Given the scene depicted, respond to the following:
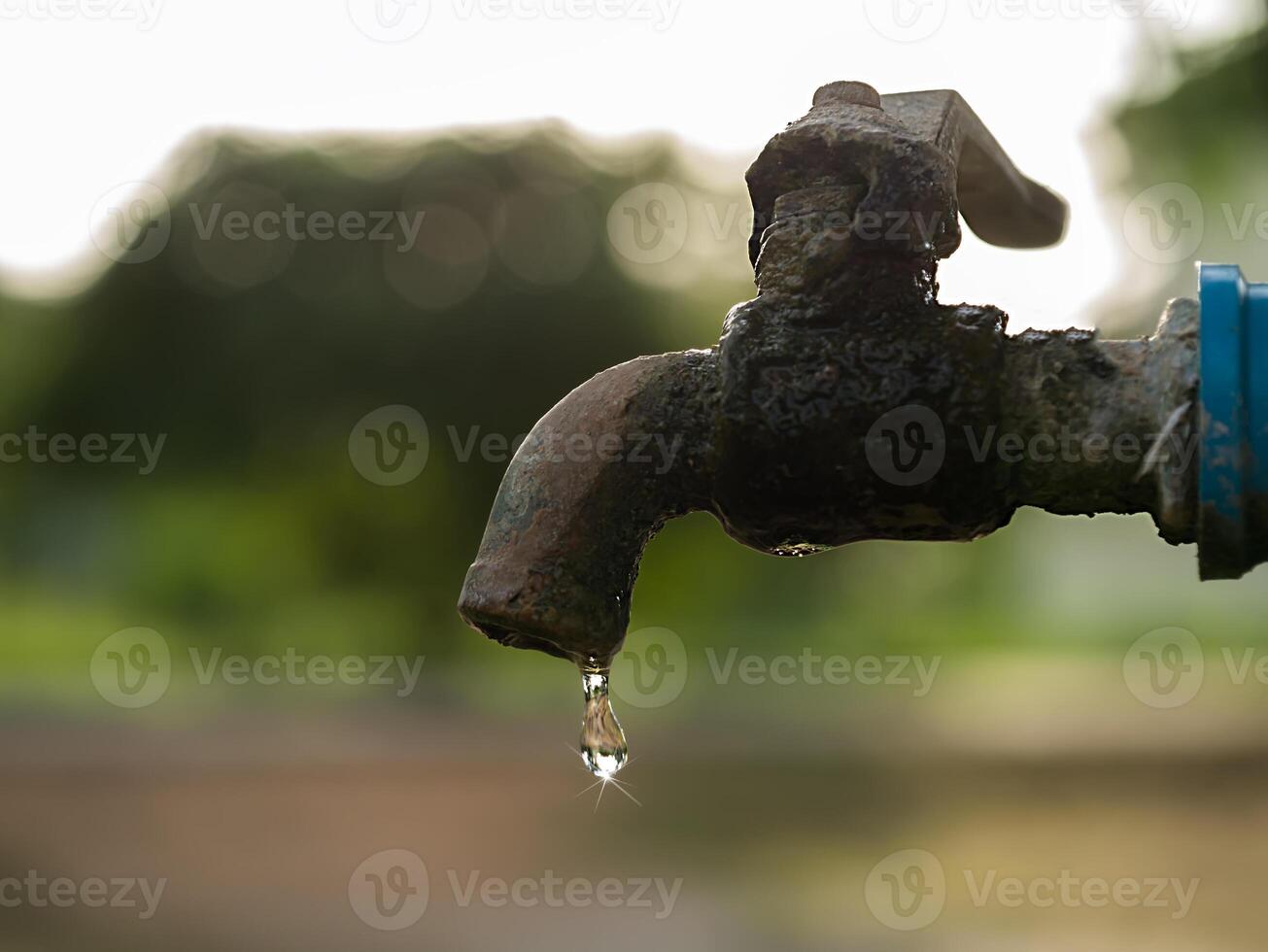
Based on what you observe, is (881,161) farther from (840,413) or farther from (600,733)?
(600,733)

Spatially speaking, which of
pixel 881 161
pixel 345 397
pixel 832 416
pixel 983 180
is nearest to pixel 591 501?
pixel 832 416

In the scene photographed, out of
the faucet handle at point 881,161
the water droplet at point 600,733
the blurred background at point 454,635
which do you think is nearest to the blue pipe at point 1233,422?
the faucet handle at point 881,161

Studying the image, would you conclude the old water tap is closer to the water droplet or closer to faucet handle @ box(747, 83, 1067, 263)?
faucet handle @ box(747, 83, 1067, 263)

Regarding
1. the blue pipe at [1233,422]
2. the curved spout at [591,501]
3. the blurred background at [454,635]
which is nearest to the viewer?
the blue pipe at [1233,422]

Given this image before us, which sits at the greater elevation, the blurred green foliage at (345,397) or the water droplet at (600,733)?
the blurred green foliage at (345,397)

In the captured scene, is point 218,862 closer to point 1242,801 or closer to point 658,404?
point 1242,801

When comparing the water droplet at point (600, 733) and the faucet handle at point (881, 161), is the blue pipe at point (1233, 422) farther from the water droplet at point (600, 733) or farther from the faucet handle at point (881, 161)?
the water droplet at point (600, 733)

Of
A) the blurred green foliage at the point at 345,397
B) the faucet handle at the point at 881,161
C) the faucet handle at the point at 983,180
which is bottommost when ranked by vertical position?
the faucet handle at the point at 881,161

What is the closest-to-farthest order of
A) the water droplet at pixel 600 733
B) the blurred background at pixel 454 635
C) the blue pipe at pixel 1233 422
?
the blue pipe at pixel 1233 422 < the water droplet at pixel 600 733 < the blurred background at pixel 454 635

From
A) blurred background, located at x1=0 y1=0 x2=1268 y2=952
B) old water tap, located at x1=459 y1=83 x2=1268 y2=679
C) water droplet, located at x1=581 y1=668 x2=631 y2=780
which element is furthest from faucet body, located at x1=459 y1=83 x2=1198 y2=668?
blurred background, located at x1=0 y1=0 x2=1268 y2=952
